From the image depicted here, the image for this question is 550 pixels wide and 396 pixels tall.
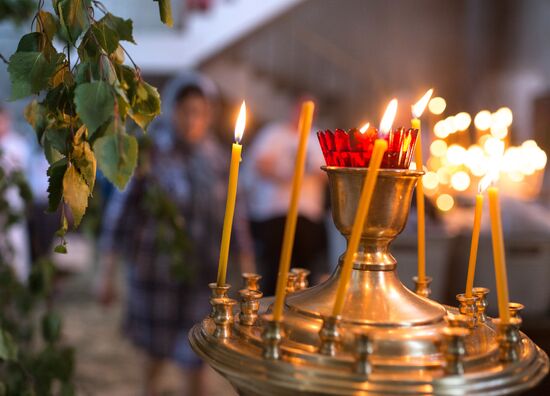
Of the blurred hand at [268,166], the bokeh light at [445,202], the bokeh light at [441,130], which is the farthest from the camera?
the bokeh light at [441,130]

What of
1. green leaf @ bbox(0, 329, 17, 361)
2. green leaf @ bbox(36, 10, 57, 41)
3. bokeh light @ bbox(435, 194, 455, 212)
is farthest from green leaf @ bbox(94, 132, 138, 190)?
bokeh light @ bbox(435, 194, 455, 212)

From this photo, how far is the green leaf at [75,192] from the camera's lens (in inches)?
25.8

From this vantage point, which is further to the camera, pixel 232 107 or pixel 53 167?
pixel 232 107

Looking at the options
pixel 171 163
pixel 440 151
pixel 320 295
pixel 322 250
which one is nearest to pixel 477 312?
pixel 320 295

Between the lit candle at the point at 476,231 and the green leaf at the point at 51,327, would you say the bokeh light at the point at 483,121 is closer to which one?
the green leaf at the point at 51,327

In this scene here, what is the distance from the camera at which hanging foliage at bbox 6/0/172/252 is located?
592mm

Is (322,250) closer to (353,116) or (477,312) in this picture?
(477,312)

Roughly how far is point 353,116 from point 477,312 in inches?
302

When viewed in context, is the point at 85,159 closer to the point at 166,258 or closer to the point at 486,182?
the point at 486,182

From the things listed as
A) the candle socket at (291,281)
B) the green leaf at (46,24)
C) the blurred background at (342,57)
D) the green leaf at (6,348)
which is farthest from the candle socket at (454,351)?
the blurred background at (342,57)

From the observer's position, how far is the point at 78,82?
0.63m

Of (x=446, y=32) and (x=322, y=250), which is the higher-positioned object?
(x=446, y=32)

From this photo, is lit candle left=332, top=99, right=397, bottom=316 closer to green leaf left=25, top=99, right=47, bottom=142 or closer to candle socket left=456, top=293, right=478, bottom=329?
candle socket left=456, top=293, right=478, bottom=329

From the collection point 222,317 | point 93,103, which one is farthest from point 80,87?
point 222,317
